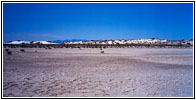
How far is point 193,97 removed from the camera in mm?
5340

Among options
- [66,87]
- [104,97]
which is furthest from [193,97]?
[66,87]

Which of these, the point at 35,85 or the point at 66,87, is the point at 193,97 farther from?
the point at 35,85

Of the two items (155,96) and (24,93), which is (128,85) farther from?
(24,93)

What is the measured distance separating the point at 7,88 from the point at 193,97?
5426 millimetres

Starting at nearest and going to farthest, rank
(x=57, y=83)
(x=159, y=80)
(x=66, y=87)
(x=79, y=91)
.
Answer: (x=79, y=91) → (x=66, y=87) → (x=57, y=83) → (x=159, y=80)

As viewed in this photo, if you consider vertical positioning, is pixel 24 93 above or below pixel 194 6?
below

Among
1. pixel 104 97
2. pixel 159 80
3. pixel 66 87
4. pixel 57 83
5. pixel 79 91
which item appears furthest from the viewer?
pixel 159 80

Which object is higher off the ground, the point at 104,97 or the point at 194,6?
the point at 194,6

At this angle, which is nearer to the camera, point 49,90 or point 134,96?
point 134,96

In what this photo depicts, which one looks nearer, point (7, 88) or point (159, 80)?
point (7, 88)

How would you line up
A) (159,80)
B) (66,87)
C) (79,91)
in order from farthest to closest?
(159,80) < (66,87) < (79,91)

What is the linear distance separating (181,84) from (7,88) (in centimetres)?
562

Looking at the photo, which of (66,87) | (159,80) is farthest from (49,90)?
(159,80)

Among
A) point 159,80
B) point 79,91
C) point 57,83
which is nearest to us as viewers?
point 79,91
